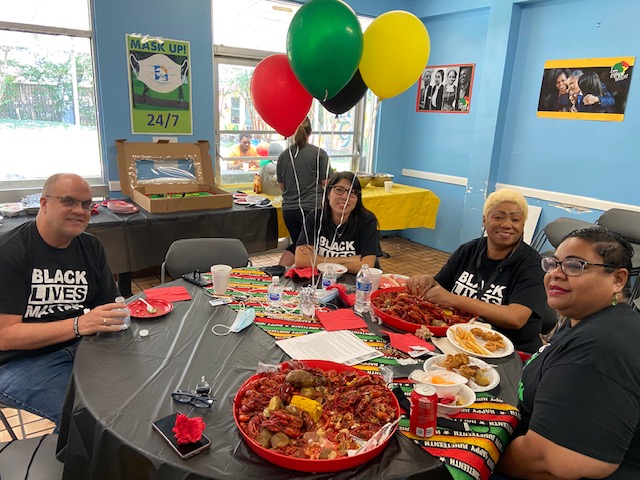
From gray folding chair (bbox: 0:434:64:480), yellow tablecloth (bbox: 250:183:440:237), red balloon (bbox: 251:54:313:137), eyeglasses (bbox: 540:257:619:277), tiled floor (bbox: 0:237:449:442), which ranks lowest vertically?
tiled floor (bbox: 0:237:449:442)

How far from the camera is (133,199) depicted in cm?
385

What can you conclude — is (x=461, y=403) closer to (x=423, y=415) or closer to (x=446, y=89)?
(x=423, y=415)

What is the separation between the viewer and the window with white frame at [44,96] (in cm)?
371

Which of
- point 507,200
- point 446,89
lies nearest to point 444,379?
point 507,200

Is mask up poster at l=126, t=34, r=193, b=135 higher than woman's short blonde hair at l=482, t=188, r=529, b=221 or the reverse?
higher

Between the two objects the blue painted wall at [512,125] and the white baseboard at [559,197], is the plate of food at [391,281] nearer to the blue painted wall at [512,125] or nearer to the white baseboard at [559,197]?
the white baseboard at [559,197]

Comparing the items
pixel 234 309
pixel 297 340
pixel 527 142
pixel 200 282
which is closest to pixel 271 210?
pixel 200 282

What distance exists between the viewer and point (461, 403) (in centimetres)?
127

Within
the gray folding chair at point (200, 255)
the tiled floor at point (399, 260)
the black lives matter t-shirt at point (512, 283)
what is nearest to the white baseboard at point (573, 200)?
the tiled floor at point (399, 260)

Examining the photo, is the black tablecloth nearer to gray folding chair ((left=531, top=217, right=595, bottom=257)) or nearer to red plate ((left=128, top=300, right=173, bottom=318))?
red plate ((left=128, top=300, right=173, bottom=318))

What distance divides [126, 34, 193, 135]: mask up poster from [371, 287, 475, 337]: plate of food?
3.09 meters

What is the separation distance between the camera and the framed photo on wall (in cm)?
385

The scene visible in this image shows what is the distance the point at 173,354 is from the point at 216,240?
47.2 inches

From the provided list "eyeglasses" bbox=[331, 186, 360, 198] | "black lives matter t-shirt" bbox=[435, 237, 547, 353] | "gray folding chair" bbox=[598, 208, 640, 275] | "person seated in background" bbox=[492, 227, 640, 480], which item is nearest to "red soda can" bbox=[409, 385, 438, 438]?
"person seated in background" bbox=[492, 227, 640, 480]
